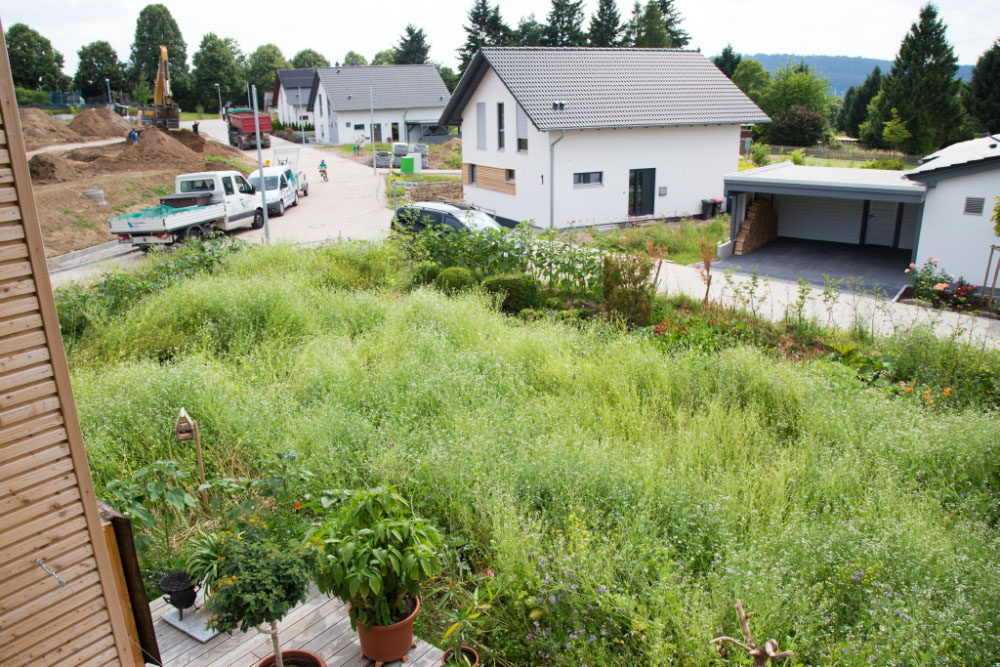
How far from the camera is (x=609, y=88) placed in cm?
2394

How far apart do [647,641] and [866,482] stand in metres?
3.13

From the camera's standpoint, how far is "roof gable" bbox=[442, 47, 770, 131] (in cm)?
2228

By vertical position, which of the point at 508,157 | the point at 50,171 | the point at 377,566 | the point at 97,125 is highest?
the point at 97,125

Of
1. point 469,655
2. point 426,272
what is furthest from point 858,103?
point 469,655

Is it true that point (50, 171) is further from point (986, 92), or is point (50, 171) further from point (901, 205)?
point (986, 92)

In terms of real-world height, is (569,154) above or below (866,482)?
above

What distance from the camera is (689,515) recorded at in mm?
5535

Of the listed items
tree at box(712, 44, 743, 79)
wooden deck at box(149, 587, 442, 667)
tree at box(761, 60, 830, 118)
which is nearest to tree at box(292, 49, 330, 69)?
tree at box(712, 44, 743, 79)

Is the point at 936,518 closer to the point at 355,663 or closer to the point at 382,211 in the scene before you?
the point at 355,663

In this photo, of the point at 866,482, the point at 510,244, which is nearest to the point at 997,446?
the point at 866,482

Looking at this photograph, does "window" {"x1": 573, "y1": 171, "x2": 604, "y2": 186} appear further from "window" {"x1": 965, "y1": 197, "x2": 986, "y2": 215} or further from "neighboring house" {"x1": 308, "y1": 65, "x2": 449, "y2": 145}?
"neighboring house" {"x1": 308, "y1": 65, "x2": 449, "y2": 145}

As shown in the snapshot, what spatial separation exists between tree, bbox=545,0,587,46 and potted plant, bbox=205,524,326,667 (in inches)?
2258

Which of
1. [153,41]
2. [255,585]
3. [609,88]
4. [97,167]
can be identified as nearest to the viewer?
[255,585]

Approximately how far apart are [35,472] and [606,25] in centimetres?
5909
